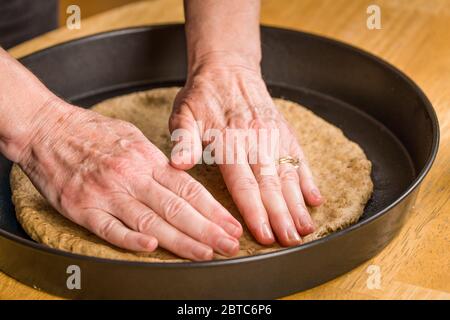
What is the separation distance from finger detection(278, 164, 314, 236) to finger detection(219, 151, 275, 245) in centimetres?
4

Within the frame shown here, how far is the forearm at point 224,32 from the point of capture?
49.1 inches

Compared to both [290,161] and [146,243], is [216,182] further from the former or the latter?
[146,243]

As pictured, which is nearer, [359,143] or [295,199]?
[295,199]

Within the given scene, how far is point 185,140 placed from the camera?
1066 millimetres

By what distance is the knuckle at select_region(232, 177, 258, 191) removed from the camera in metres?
1.02

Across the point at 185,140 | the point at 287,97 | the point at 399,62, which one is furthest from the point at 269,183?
the point at 399,62

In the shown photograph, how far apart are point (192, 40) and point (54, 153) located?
371 millimetres

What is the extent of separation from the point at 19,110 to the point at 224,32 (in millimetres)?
389

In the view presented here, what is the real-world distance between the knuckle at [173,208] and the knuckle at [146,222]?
15 mm

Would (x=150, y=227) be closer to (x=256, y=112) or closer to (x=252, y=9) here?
(x=256, y=112)

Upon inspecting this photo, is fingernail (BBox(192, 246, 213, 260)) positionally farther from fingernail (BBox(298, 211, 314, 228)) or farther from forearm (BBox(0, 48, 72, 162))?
forearm (BBox(0, 48, 72, 162))

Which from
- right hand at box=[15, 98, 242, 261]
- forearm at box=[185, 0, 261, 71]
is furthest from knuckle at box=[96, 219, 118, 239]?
forearm at box=[185, 0, 261, 71]

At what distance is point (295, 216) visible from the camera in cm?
99
